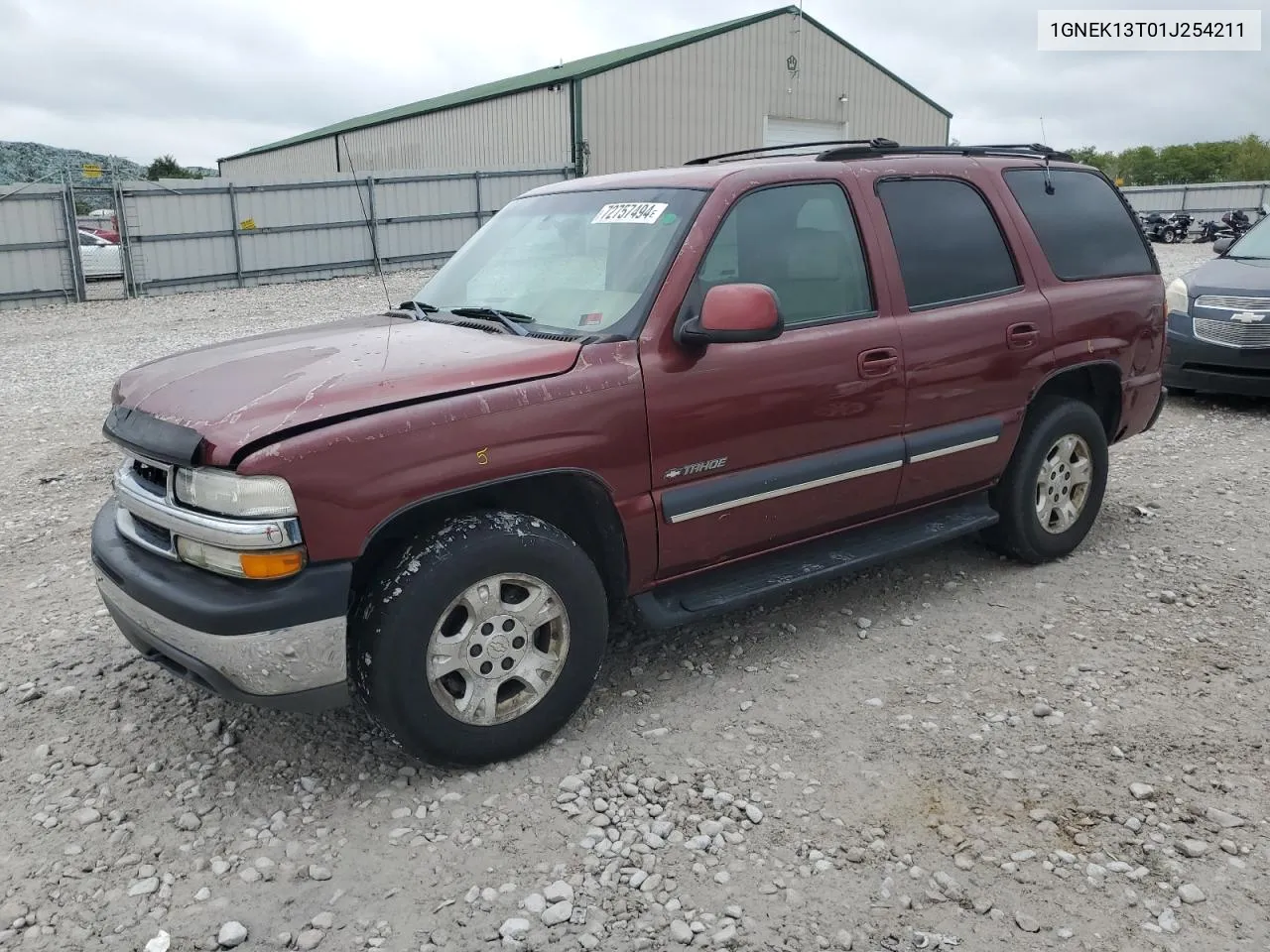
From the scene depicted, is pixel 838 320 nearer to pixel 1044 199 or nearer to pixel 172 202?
pixel 1044 199

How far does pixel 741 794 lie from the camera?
3.11 meters

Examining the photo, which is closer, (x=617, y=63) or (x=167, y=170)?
(x=617, y=63)

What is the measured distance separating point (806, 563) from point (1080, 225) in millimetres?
2355

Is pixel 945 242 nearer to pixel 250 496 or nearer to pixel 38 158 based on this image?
pixel 250 496

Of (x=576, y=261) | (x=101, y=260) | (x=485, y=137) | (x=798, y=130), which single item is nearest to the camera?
(x=576, y=261)

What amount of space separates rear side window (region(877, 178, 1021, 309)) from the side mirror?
1050mm

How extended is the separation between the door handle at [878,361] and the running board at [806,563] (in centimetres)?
67

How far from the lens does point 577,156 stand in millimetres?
23109

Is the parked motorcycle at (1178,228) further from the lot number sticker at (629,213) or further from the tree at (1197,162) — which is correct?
the tree at (1197,162)

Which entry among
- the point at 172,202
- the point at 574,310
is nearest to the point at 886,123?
the point at 172,202

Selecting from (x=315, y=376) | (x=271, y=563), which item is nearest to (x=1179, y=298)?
(x=315, y=376)

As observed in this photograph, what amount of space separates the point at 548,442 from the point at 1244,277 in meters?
7.53

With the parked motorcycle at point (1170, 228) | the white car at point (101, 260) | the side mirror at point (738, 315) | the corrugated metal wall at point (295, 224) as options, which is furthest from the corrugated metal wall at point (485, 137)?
the side mirror at point (738, 315)

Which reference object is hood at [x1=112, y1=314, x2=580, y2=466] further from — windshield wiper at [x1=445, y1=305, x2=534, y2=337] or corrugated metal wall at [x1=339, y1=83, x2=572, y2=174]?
corrugated metal wall at [x1=339, y1=83, x2=572, y2=174]
